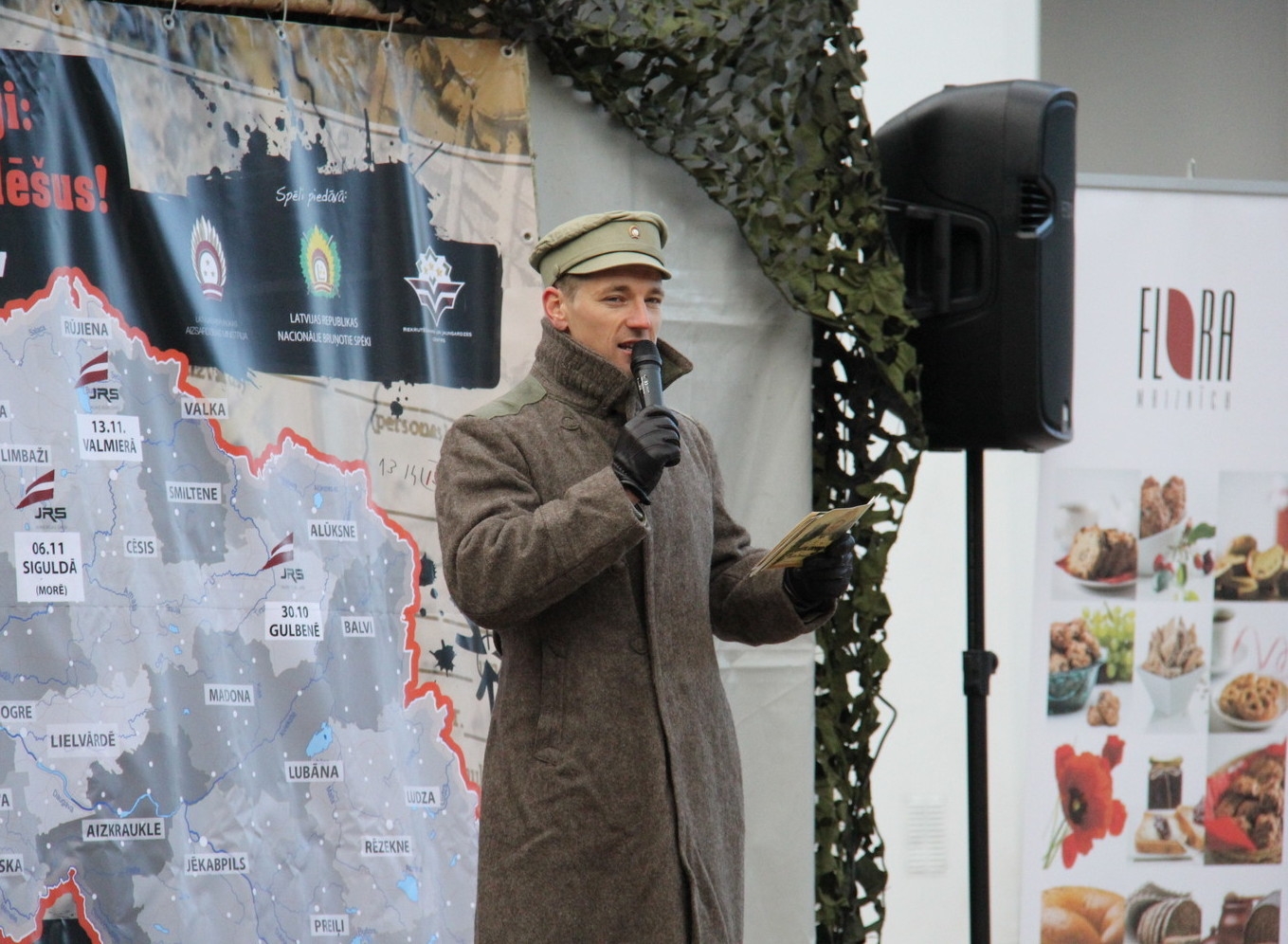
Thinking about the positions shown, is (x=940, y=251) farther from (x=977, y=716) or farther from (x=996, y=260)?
(x=977, y=716)

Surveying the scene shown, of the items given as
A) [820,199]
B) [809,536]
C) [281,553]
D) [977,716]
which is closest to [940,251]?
[820,199]

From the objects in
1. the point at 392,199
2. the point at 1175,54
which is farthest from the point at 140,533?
the point at 1175,54

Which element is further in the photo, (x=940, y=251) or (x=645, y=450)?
(x=940, y=251)

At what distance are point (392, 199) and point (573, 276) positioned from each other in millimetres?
970

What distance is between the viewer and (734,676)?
9.59ft

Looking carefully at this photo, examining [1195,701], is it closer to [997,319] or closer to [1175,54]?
[997,319]

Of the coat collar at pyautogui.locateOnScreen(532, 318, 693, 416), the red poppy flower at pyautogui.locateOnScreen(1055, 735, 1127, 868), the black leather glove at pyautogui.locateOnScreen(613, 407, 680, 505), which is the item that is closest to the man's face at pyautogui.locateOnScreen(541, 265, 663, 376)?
the coat collar at pyautogui.locateOnScreen(532, 318, 693, 416)

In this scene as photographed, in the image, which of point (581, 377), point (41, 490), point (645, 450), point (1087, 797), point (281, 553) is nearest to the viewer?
point (645, 450)

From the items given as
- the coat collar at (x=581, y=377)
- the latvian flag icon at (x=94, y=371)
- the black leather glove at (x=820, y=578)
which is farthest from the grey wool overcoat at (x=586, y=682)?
the latvian flag icon at (x=94, y=371)

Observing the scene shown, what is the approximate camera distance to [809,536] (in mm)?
1791

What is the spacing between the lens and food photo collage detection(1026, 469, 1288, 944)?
3.31m

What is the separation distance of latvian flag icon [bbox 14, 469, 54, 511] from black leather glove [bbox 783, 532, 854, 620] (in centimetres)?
146

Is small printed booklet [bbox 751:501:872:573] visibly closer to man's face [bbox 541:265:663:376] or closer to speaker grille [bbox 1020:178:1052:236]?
man's face [bbox 541:265:663:376]

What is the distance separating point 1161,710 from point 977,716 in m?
0.82
